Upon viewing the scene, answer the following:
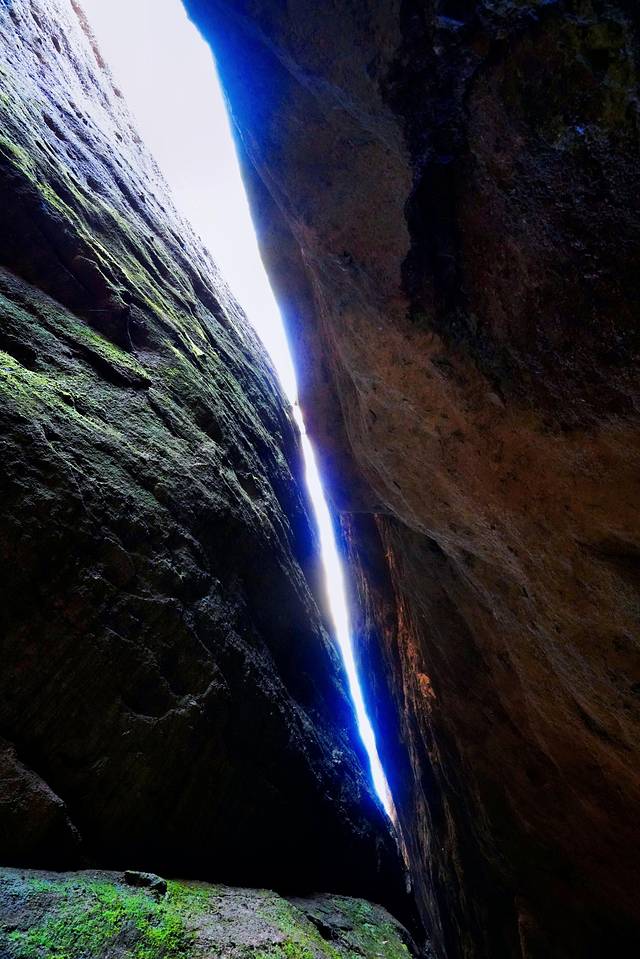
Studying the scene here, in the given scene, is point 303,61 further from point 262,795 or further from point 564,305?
point 262,795

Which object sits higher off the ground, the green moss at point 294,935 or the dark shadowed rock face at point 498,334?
the dark shadowed rock face at point 498,334

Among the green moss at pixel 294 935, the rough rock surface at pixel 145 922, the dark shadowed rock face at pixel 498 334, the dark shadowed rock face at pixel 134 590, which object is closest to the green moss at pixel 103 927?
the rough rock surface at pixel 145 922

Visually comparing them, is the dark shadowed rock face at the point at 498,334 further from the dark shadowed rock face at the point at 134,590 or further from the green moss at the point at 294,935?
the green moss at the point at 294,935

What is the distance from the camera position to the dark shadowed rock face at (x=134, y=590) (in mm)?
2902

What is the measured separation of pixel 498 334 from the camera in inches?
155

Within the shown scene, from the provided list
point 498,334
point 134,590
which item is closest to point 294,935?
point 134,590

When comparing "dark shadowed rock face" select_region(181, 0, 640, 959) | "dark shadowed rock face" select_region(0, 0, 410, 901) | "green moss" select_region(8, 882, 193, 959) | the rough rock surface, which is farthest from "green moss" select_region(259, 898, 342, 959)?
"dark shadowed rock face" select_region(181, 0, 640, 959)

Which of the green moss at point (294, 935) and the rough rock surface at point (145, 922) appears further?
the green moss at point (294, 935)

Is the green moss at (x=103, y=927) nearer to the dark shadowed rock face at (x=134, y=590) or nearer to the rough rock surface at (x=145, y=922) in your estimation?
the rough rock surface at (x=145, y=922)

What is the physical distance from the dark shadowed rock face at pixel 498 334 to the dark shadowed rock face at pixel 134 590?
225 centimetres

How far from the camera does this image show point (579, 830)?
8305mm

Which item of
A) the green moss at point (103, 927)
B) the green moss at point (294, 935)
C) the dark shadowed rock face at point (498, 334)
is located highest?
the dark shadowed rock face at point (498, 334)

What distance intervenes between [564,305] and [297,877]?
5179 mm

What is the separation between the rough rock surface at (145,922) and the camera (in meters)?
2.25
